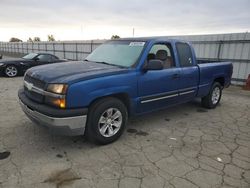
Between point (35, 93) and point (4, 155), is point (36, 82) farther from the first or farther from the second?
point (4, 155)

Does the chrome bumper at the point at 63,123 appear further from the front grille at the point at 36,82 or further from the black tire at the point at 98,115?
the front grille at the point at 36,82

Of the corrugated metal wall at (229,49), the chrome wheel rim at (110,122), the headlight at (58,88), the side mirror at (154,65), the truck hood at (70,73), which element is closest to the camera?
the headlight at (58,88)

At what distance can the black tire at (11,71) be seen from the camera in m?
11.0

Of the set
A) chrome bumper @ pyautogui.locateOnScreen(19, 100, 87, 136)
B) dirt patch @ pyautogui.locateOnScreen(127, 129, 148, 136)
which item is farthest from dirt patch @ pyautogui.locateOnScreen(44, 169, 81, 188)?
dirt patch @ pyautogui.locateOnScreen(127, 129, 148, 136)

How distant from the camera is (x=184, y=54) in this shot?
198 inches

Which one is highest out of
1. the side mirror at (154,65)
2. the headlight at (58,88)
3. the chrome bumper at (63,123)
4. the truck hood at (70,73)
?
the side mirror at (154,65)

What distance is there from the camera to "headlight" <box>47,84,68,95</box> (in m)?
3.10

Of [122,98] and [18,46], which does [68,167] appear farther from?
[18,46]

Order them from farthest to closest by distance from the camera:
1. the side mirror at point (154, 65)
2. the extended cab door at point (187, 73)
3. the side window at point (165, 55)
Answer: the extended cab door at point (187, 73)
the side window at point (165, 55)
the side mirror at point (154, 65)

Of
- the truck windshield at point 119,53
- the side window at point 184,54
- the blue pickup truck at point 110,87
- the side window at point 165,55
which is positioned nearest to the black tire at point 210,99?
the blue pickup truck at point 110,87

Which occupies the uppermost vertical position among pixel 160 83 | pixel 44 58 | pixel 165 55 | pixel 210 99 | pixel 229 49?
pixel 229 49

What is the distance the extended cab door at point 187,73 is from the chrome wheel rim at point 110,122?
70.0 inches

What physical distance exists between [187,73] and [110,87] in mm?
2192

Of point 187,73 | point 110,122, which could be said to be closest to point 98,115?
point 110,122
